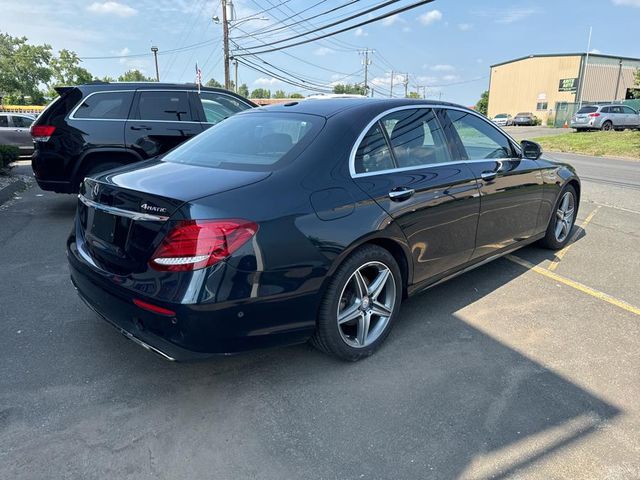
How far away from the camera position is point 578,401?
2.71 m

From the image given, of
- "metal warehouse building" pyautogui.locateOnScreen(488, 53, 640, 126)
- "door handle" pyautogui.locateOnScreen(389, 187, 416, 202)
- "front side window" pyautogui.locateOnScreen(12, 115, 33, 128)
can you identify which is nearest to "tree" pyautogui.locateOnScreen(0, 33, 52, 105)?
"front side window" pyautogui.locateOnScreen(12, 115, 33, 128)

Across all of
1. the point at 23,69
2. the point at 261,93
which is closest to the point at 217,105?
the point at 23,69

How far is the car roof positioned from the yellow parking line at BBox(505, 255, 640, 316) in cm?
219

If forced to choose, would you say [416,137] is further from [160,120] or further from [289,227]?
[160,120]

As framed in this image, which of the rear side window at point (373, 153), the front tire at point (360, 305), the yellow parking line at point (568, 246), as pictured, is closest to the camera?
the front tire at point (360, 305)

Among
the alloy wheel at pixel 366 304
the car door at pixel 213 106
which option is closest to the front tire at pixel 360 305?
the alloy wheel at pixel 366 304

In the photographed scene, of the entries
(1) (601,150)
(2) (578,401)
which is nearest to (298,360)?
(2) (578,401)

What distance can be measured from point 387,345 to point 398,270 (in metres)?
0.55

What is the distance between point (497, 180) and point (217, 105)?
4525 mm

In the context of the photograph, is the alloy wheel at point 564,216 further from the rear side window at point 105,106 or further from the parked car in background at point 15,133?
the parked car in background at point 15,133

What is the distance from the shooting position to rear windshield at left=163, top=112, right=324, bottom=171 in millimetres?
2916

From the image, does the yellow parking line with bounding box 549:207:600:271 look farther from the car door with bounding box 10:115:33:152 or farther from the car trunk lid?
the car door with bounding box 10:115:33:152

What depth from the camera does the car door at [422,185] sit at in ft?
10.1

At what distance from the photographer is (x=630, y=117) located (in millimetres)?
30531
